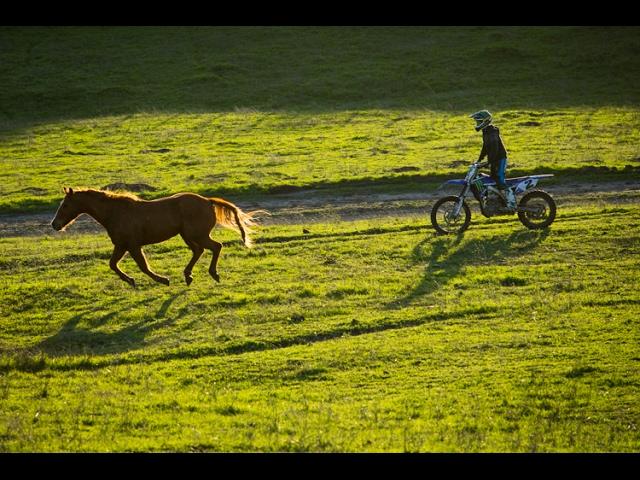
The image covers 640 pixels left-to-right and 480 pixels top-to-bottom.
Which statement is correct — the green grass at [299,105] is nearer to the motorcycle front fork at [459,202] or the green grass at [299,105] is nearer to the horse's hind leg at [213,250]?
the motorcycle front fork at [459,202]

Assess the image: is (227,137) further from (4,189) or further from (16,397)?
(16,397)

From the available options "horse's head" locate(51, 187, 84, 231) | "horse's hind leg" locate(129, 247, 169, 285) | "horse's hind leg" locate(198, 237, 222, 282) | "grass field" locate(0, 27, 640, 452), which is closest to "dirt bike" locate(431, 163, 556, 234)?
"grass field" locate(0, 27, 640, 452)

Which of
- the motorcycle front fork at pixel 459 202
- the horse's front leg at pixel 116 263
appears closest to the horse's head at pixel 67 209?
the horse's front leg at pixel 116 263

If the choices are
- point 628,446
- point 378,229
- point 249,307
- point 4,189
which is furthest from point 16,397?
point 4,189

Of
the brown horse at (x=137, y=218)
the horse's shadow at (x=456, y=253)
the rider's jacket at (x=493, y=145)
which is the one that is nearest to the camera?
the brown horse at (x=137, y=218)

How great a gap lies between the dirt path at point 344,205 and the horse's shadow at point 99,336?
8511 mm

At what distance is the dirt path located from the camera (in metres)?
25.1

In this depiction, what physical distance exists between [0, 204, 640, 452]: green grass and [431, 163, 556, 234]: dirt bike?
0.43m

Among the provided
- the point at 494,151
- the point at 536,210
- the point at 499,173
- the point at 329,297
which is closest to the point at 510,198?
the point at 499,173

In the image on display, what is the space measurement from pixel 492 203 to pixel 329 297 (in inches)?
218

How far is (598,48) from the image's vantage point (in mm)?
49781

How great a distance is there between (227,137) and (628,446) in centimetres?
2824

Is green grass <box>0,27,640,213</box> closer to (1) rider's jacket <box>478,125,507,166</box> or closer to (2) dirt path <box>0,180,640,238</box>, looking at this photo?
(2) dirt path <box>0,180,640,238</box>

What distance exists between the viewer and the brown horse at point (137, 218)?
1784 centimetres
